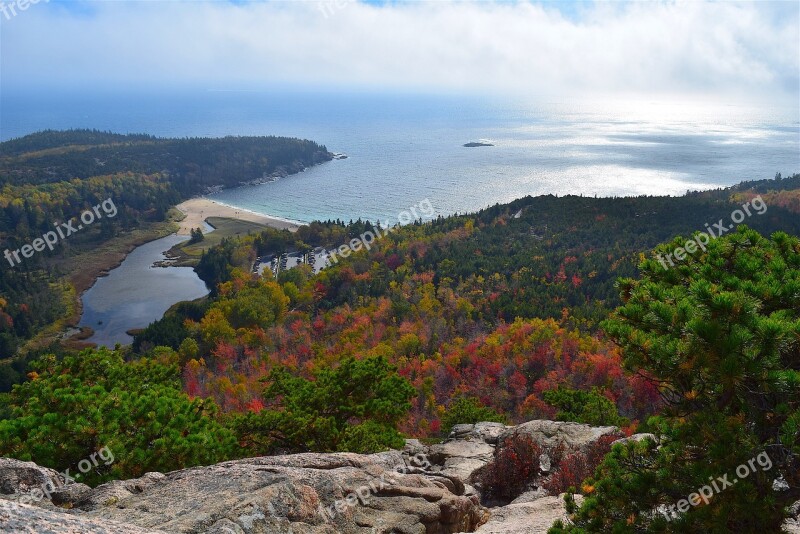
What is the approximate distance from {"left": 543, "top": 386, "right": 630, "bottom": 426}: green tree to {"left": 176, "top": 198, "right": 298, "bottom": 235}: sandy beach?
97817 millimetres

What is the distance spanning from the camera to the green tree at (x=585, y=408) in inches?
990

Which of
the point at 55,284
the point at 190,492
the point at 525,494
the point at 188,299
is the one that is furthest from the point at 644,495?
the point at 55,284

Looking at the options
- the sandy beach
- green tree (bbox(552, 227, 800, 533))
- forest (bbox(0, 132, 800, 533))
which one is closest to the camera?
green tree (bbox(552, 227, 800, 533))

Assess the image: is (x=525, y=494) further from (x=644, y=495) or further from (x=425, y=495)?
(x=644, y=495)

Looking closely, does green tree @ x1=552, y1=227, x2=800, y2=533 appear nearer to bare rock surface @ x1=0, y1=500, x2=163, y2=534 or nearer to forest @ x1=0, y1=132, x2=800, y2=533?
forest @ x1=0, y1=132, x2=800, y2=533

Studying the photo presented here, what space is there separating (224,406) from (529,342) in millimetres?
26221

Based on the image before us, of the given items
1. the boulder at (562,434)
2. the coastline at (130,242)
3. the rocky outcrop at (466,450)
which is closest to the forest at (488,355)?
the rocky outcrop at (466,450)

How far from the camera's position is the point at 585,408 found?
2555 cm

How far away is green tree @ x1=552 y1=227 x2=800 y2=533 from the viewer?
622 cm

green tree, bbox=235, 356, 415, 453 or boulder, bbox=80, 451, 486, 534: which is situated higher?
boulder, bbox=80, 451, 486, 534

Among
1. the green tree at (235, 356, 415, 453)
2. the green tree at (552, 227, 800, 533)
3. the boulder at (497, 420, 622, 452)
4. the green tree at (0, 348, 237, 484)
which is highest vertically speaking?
the green tree at (552, 227, 800, 533)

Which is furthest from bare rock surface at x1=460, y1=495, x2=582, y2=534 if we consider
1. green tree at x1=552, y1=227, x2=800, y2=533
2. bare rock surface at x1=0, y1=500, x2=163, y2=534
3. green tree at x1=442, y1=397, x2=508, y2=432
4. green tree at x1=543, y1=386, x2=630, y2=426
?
green tree at x1=543, y1=386, x2=630, y2=426

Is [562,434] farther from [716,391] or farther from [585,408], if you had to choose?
[716,391]

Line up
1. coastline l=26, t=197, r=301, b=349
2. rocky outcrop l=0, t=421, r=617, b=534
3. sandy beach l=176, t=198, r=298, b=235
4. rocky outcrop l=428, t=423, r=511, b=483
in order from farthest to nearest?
sandy beach l=176, t=198, r=298, b=235
coastline l=26, t=197, r=301, b=349
rocky outcrop l=428, t=423, r=511, b=483
rocky outcrop l=0, t=421, r=617, b=534
